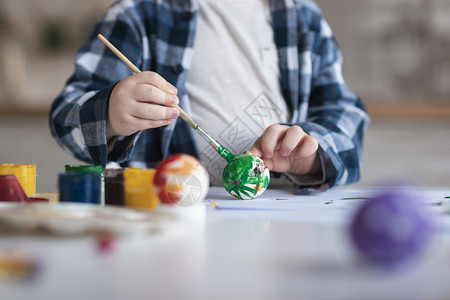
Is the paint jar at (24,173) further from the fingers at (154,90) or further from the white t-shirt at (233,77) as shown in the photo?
the white t-shirt at (233,77)

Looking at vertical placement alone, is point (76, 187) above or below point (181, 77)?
below

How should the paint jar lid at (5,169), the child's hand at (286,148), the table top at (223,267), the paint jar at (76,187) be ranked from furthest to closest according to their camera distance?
the child's hand at (286,148) < the paint jar lid at (5,169) < the paint jar at (76,187) < the table top at (223,267)

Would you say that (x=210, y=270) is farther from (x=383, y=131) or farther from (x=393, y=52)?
(x=393, y=52)

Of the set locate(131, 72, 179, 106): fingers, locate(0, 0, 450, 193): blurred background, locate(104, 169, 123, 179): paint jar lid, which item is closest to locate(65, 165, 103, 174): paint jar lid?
locate(104, 169, 123, 179): paint jar lid

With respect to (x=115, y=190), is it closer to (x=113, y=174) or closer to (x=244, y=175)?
(x=113, y=174)

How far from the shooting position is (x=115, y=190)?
0.58 metres

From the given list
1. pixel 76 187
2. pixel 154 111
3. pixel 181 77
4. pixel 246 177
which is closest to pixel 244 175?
pixel 246 177

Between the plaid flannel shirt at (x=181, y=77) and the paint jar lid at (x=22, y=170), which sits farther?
the plaid flannel shirt at (x=181, y=77)

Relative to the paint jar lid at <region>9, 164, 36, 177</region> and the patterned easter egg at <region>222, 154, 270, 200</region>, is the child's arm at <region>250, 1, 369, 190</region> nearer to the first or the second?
the patterned easter egg at <region>222, 154, 270, 200</region>

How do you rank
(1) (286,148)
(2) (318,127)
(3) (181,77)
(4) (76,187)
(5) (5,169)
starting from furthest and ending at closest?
(3) (181,77), (2) (318,127), (1) (286,148), (5) (5,169), (4) (76,187)

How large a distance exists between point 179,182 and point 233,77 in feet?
1.87

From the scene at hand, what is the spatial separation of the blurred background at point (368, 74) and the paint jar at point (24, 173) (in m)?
1.42

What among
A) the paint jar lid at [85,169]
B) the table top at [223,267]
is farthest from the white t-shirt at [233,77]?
the table top at [223,267]

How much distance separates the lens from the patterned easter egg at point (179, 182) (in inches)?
21.8
